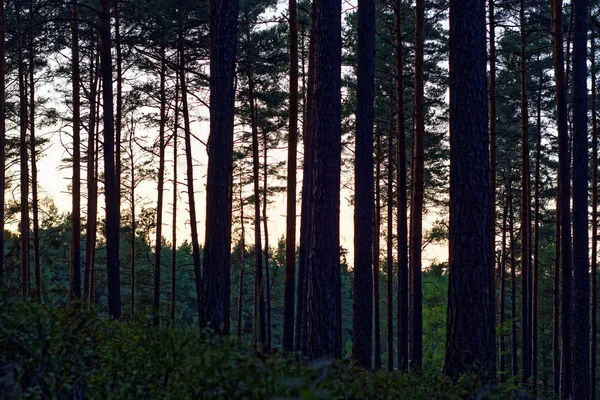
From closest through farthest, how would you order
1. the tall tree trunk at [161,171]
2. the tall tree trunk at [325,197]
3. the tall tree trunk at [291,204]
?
the tall tree trunk at [325,197] → the tall tree trunk at [291,204] → the tall tree trunk at [161,171]

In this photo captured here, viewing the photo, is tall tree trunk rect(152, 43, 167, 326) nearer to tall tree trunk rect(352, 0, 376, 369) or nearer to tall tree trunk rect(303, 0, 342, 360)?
tall tree trunk rect(352, 0, 376, 369)

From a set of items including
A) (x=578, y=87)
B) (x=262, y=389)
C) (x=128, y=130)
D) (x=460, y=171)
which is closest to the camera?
(x=262, y=389)

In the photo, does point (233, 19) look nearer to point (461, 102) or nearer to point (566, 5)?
point (461, 102)

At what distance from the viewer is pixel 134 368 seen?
483cm

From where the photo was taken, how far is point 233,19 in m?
10.7

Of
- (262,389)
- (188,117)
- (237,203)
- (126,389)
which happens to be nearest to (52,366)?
(126,389)

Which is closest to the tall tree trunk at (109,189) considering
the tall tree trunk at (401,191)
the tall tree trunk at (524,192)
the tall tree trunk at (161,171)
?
the tall tree trunk at (401,191)

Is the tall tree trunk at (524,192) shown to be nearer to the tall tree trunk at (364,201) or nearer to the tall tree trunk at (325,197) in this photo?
the tall tree trunk at (364,201)

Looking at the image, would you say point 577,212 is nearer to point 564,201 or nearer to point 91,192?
point 564,201

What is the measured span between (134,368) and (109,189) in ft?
33.7

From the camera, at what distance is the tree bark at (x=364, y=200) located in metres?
13.7

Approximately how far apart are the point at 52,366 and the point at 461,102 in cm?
636

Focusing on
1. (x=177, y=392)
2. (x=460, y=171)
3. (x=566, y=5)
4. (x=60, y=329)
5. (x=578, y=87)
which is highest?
(x=566, y=5)

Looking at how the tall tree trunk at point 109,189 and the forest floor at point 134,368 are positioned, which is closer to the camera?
the forest floor at point 134,368
